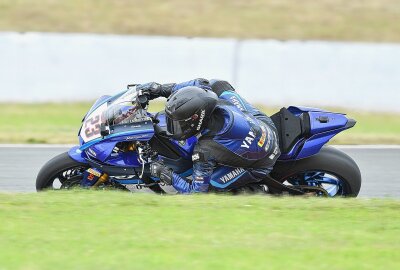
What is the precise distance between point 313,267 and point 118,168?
2.73 metres

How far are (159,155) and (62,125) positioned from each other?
534 cm

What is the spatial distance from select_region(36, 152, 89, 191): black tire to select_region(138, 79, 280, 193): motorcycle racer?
32.6 inches

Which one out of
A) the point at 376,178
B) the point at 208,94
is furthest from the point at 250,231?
the point at 376,178

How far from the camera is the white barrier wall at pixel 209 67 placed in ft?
41.0

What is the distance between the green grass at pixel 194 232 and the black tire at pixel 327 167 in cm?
51

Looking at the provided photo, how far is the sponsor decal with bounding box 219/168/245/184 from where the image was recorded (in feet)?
22.5

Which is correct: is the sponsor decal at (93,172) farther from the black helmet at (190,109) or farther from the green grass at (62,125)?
the green grass at (62,125)

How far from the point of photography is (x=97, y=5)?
17.2m

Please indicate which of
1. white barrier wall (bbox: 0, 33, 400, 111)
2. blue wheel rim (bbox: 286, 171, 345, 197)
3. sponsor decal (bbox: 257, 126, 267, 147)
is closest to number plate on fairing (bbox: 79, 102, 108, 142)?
sponsor decal (bbox: 257, 126, 267, 147)

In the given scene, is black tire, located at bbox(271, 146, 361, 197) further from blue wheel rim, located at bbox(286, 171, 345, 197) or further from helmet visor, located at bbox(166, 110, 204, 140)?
helmet visor, located at bbox(166, 110, 204, 140)

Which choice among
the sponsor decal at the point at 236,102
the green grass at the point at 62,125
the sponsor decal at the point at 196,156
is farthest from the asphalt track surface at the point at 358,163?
the sponsor decal at the point at 196,156

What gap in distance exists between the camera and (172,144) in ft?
22.8

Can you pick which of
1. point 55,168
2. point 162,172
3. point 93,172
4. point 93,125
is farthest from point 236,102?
point 55,168

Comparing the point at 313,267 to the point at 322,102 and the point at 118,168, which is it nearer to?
the point at 118,168
